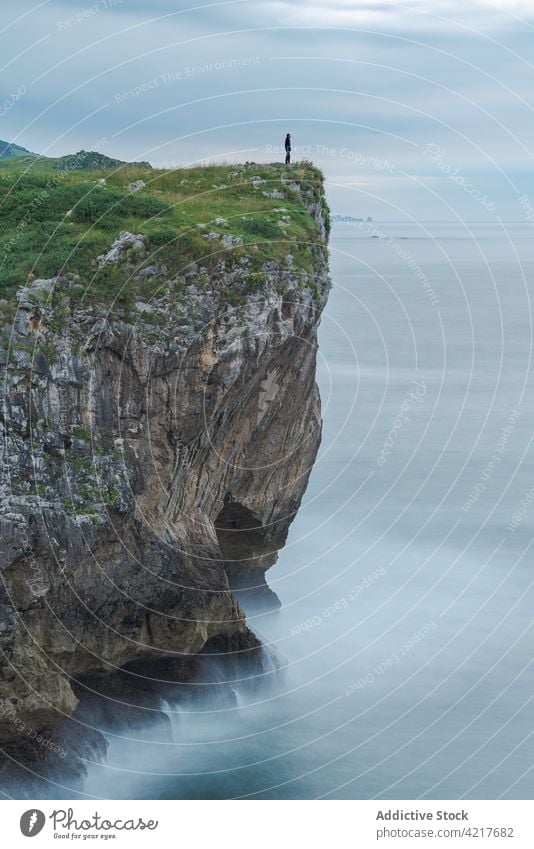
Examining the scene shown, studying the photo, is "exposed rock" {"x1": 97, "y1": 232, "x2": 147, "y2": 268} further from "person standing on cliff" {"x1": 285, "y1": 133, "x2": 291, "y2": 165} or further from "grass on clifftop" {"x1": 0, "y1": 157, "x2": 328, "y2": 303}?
"person standing on cliff" {"x1": 285, "y1": 133, "x2": 291, "y2": 165}

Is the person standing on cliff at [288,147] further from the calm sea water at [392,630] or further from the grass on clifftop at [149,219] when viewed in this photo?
the calm sea water at [392,630]

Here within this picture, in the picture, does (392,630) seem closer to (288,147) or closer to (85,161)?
(288,147)

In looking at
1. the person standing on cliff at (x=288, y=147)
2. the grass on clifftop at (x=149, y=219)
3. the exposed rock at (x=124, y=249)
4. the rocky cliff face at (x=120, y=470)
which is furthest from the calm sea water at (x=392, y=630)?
the person standing on cliff at (x=288, y=147)

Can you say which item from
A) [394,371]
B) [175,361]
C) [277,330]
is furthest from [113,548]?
[394,371]

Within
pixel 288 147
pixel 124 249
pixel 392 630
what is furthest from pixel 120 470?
pixel 288 147

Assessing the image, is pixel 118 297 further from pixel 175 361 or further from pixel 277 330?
pixel 277 330
